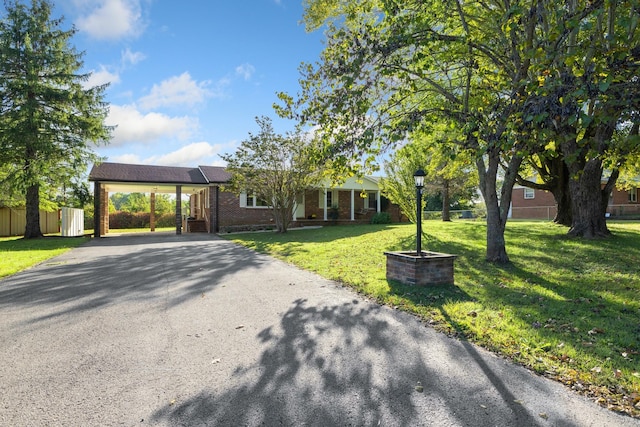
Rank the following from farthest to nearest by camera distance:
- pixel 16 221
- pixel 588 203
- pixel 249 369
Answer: pixel 16 221 → pixel 588 203 → pixel 249 369

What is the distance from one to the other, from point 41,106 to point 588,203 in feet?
78.9

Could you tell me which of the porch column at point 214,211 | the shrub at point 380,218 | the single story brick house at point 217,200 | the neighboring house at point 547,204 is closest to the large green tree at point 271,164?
the single story brick house at point 217,200

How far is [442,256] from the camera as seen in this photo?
6574 millimetres

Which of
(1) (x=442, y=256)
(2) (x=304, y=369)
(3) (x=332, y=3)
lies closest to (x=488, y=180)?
(1) (x=442, y=256)

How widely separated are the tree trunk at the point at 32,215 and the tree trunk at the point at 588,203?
23.5 m

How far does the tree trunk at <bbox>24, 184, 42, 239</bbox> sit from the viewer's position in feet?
58.9

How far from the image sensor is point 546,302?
545 cm

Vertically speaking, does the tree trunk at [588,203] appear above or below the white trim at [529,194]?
below

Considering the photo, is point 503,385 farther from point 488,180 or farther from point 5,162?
point 5,162

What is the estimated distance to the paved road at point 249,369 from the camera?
262 cm

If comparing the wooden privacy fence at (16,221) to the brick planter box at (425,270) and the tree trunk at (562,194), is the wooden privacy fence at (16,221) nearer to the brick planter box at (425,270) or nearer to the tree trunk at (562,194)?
the brick planter box at (425,270)

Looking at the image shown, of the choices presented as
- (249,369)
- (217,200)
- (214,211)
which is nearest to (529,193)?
(217,200)

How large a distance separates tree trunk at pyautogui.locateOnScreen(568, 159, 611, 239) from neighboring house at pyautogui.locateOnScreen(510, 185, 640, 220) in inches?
797

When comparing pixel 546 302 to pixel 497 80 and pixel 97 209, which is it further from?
pixel 97 209
